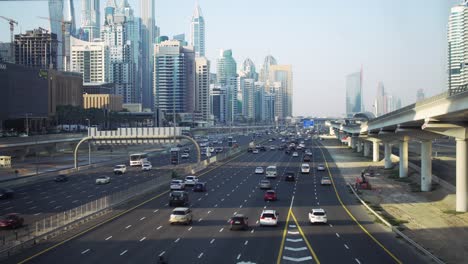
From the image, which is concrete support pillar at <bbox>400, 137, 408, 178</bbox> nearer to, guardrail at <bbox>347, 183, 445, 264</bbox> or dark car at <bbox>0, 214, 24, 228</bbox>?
guardrail at <bbox>347, 183, 445, 264</bbox>

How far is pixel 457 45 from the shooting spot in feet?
343

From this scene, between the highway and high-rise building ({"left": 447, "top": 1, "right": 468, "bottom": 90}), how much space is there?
161 ft

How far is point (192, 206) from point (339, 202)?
46.5 feet

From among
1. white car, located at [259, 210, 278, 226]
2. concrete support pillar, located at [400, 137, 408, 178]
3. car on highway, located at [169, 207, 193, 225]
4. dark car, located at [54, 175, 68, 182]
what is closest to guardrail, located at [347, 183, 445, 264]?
white car, located at [259, 210, 278, 226]

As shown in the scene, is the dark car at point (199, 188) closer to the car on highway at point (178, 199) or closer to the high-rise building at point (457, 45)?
the car on highway at point (178, 199)

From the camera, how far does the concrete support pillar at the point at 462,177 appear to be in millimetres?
51219

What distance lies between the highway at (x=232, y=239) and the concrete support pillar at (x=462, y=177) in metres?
8.52

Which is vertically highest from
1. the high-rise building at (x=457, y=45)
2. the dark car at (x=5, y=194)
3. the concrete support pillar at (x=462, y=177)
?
the high-rise building at (x=457, y=45)

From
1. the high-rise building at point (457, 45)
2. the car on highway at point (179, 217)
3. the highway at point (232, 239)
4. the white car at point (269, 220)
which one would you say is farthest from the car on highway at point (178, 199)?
the high-rise building at point (457, 45)

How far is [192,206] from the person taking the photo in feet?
174

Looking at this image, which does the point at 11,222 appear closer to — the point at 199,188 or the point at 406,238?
the point at 406,238

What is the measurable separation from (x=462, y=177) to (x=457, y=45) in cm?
5954

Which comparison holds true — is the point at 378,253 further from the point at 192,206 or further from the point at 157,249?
the point at 192,206

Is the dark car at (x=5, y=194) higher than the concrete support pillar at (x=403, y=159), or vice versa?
the concrete support pillar at (x=403, y=159)
